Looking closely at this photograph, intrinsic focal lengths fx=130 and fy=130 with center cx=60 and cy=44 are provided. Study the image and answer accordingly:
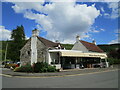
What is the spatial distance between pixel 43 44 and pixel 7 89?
746 inches

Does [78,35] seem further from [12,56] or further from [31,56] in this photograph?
[12,56]

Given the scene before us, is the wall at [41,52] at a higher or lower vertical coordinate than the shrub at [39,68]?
higher

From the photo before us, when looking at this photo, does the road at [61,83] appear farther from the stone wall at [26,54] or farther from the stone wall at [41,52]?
the stone wall at [26,54]

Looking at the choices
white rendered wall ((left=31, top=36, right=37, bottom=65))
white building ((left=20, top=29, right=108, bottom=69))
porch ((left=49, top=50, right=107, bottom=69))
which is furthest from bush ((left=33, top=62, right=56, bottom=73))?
white rendered wall ((left=31, top=36, right=37, bottom=65))

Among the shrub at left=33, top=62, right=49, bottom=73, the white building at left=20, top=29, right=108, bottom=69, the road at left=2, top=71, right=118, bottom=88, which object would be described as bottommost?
the road at left=2, top=71, right=118, bottom=88

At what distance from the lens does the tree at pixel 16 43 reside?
48.7 meters

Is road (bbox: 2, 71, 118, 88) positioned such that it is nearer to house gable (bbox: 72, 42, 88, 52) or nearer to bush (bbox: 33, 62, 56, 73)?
bush (bbox: 33, 62, 56, 73)

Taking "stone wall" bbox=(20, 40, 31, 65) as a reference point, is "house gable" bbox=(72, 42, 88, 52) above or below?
above

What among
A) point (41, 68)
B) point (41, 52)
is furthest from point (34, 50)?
point (41, 68)

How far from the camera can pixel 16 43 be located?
4888 centimetres

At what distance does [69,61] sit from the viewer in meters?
29.9

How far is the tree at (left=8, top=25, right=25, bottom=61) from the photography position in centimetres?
4869

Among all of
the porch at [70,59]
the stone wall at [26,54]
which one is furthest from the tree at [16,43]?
the porch at [70,59]

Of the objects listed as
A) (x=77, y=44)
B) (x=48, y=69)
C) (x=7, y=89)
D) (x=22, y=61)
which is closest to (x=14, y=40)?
(x=22, y=61)
